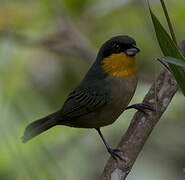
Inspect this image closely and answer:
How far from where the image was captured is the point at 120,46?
3.67 m

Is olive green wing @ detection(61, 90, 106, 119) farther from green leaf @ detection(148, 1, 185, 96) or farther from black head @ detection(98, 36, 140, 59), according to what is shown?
green leaf @ detection(148, 1, 185, 96)

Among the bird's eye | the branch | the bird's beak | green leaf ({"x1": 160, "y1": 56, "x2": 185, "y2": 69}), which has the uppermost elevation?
green leaf ({"x1": 160, "y1": 56, "x2": 185, "y2": 69})

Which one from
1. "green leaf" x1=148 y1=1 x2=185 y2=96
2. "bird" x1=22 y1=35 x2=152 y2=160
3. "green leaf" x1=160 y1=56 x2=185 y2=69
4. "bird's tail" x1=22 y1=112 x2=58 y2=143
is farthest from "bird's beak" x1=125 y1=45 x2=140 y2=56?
"green leaf" x1=160 y1=56 x2=185 y2=69

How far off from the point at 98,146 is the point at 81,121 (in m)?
0.72

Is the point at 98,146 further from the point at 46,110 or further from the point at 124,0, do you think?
the point at 124,0

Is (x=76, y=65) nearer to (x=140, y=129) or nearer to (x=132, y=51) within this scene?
(x=132, y=51)

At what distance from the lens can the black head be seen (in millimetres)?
3580

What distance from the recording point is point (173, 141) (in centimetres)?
450

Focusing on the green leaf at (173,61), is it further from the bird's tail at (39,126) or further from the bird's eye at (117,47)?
the bird's eye at (117,47)

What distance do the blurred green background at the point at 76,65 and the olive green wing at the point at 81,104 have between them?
0.63 ft

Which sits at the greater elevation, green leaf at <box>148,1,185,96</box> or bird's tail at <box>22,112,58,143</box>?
green leaf at <box>148,1,185,96</box>

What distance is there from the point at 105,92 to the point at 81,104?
0.19 metres

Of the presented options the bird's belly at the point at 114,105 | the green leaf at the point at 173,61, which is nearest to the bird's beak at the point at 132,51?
the bird's belly at the point at 114,105

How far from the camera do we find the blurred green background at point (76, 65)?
4.03 m
